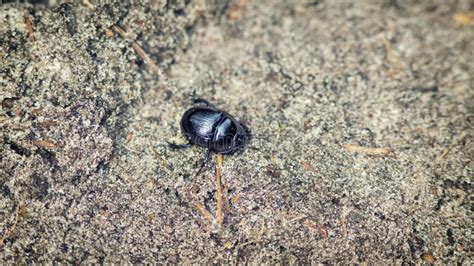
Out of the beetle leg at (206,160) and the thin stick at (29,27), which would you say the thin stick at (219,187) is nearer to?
the beetle leg at (206,160)

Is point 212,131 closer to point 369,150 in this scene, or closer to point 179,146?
point 179,146

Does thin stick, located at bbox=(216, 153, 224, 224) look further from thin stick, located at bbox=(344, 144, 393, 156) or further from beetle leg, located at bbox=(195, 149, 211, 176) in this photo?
thin stick, located at bbox=(344, 144, 393, 156)

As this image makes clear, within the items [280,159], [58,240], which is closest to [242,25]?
[280,159]

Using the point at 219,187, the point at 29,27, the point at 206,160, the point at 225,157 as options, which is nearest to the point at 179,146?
the point at 206,160

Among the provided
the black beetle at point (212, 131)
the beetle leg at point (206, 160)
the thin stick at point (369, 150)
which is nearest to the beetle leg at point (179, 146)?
the black beetle at point (212, 131)

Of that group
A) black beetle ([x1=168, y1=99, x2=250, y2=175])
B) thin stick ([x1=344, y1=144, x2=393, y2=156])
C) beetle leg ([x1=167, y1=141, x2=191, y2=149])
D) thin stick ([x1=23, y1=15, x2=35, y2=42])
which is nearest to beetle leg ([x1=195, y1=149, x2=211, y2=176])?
black beetle ([x1=168, y1=99, x2=250, y2=175])

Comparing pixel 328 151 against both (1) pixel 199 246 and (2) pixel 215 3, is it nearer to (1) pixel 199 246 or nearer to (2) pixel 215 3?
(1) pixel 199 246
